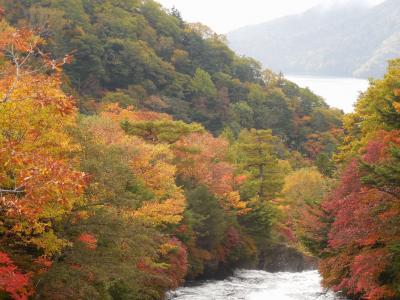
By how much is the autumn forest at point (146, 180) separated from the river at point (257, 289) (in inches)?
62.6

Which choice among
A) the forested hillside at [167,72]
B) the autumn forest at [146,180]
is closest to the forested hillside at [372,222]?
the autumn forest at [146,180]

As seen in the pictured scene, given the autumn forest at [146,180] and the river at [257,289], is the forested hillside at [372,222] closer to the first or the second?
the autumn forest at [146,180]

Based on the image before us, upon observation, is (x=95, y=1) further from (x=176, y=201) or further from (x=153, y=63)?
(x=176, y=201)

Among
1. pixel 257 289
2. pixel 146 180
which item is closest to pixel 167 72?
pixel 257 289

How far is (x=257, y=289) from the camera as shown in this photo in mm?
39688

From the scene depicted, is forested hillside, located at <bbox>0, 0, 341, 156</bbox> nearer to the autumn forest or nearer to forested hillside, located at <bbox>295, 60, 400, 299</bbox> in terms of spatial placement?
the autumn forest

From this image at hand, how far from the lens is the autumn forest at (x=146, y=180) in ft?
52.5

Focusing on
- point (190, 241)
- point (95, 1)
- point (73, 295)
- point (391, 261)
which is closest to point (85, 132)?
point (73, 295)

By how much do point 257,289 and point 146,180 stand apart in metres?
13.9

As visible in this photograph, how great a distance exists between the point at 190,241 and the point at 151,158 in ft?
26.9

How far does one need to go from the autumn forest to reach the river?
159 centimetres

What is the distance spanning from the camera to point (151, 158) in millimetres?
33938

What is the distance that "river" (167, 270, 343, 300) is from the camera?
35.5 meters

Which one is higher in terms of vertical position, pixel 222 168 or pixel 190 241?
pixel 222 168
